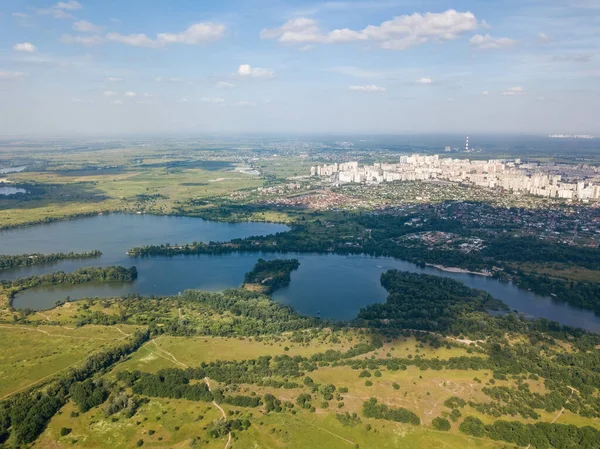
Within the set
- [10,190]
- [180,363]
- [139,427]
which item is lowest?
[139,427]

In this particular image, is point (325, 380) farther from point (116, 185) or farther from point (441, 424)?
point (116, 185)

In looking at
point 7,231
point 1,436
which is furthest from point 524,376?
point 7,231

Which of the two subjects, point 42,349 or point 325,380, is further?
point 42,349

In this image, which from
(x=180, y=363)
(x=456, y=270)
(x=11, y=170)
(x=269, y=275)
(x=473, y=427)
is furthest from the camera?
(x=11, y=170)

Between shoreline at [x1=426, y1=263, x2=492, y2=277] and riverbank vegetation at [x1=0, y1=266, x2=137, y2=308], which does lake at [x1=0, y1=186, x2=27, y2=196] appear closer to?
riverbank vegetation at [x1=0, y1=266, x2=137, y2=308]

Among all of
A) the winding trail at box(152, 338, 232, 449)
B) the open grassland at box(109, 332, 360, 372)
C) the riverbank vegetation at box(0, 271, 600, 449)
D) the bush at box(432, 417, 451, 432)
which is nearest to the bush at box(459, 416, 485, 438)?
the riverbank vegetation at box(0, 271, 600, 449)

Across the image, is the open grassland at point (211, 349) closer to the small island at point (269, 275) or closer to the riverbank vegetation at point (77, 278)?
the small island at point (269, 275)

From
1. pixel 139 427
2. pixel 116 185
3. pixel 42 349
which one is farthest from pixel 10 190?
pixel 139 427
